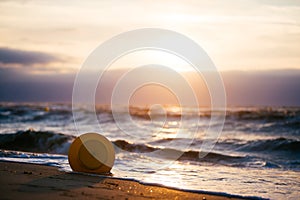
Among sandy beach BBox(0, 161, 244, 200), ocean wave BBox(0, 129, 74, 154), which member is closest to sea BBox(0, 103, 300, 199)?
ocean wave BBox(0, 129, 74, 154)

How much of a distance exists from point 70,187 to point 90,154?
1.81m

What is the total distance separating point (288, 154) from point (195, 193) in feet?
33.9

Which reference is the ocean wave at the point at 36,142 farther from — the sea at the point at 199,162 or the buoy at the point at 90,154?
the buoy at the point at 90,154

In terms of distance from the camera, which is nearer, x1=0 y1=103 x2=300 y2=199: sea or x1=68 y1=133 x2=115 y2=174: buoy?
x1=0 y1=103 x2=300 y2=199: sea

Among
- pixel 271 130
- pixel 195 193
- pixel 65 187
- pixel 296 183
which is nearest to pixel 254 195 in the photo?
pixel 195 193

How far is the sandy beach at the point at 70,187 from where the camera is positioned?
6.07 meters

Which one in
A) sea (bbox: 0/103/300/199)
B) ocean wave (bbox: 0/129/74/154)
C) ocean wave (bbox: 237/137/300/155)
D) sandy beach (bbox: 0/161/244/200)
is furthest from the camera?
ocean wave (bbox: 237/137/300/155)

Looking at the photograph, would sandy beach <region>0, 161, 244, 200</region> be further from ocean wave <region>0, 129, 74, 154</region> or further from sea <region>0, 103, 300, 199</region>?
ocean wave <region>0, 129, 74, 154</region>

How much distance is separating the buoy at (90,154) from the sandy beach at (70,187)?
1.14 ft

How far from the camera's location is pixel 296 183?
899 cm

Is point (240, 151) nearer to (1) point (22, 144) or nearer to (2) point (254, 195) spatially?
(1) point (22, 144)

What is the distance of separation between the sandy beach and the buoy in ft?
1.14

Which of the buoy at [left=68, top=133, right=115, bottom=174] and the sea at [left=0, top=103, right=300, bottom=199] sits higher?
the buoy at [left=68, top=133, right=115, bottom=174]

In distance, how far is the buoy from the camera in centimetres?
849
